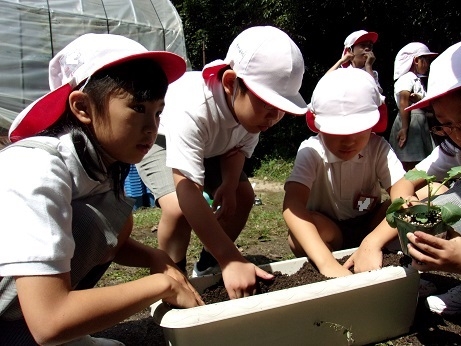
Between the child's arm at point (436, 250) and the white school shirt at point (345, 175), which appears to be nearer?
the child's arm at point (436, 250)

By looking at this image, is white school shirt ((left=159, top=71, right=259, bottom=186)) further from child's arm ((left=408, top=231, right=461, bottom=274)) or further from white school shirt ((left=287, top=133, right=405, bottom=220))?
child's arm ((left=408, top=231, right=461, bottom=274))

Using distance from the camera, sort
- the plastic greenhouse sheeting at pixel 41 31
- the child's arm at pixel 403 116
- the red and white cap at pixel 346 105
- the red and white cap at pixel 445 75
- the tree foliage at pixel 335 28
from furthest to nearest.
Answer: the tree foliage at pixel 335 28
the plastic greenhouse sheeting at pixel 41 31
the child's arm at pixel 403 116
the red and white cap at pixel 346 105
the red and white cap at pixel 445 75

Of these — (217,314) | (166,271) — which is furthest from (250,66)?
(217,314)

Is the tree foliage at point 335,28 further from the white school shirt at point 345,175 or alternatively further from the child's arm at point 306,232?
the child's arm at point 306,232

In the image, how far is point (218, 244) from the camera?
1.79 m

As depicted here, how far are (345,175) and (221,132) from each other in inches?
25.1

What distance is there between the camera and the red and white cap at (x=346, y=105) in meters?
2.00

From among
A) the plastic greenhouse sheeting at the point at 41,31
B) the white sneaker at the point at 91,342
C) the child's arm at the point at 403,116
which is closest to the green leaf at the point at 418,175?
the white sneaker at the point at 91,342

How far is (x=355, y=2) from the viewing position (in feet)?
27.3

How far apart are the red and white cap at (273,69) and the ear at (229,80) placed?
0.13 ft

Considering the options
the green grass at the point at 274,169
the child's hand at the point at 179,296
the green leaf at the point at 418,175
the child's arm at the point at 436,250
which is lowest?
the green grass at the point at 274,169

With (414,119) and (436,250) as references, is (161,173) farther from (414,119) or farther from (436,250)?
(414,119)

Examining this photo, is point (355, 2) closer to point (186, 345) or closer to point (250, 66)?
point (250, 66)

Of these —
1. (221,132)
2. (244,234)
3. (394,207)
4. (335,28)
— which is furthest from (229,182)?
(335,28)
